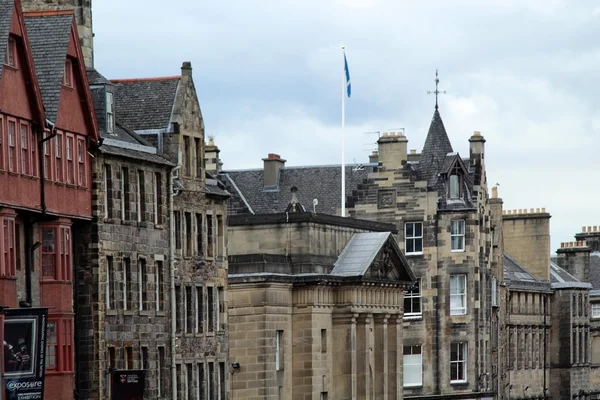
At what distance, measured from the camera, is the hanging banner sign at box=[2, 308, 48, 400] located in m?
62.8

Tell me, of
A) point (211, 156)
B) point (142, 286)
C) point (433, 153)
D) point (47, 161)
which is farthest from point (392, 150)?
point (47, 161)

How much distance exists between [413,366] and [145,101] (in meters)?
37.0

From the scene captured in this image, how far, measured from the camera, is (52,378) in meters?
68.2

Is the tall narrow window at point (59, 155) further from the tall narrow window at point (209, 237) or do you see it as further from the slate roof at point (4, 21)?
the tall narrow window at point (209, 237)

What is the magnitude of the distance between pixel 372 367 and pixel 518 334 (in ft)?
119

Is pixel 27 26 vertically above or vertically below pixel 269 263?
above

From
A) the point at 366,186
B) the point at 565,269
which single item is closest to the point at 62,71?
the point at 366,186

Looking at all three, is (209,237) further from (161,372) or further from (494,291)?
(494,291)

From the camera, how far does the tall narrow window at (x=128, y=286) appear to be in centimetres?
7462

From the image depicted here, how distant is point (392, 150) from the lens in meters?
115

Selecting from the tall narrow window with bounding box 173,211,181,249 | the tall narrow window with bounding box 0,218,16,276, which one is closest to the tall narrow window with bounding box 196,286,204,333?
the tall narrow window with bounding box 173,211,181,249

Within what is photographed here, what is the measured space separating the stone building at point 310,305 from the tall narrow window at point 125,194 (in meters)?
16.5

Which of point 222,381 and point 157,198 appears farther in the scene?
point 222,381

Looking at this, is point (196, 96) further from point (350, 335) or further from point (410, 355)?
point (410, 355)
